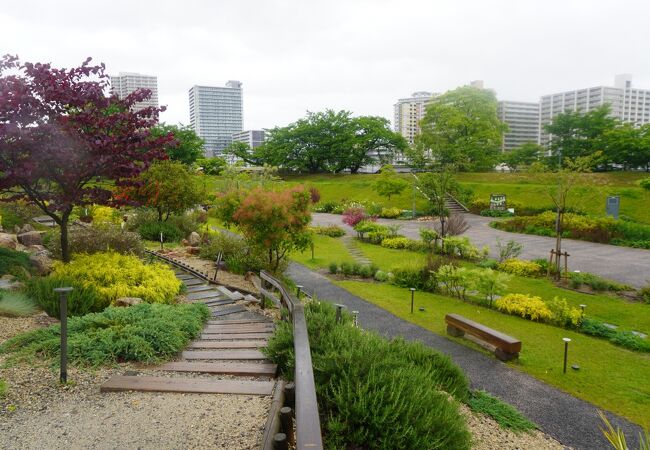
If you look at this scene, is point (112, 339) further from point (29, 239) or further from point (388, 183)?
point (388, 183)

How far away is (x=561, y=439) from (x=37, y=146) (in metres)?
8.63

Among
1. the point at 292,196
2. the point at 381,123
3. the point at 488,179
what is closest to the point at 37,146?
the point at 292,196

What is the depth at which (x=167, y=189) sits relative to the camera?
14.6m

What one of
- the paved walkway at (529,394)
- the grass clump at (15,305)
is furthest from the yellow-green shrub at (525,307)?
the grass clump at (15,305)

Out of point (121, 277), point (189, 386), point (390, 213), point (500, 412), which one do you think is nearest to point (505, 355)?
point (500, 412)

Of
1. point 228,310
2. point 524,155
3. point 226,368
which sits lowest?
point 228,310

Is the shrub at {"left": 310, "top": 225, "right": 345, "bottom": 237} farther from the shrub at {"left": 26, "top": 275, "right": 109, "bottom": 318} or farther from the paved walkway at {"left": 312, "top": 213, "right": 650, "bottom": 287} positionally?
the shrub at {"left": 26, "top": 275, "right": 109, "bottom": 318}

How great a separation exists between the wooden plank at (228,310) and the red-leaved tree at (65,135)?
3015 mm

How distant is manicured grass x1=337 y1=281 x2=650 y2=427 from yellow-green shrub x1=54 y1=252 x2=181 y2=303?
519 centimetres

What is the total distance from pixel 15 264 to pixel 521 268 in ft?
43.8

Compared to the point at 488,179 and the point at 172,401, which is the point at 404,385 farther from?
the point at 488,179

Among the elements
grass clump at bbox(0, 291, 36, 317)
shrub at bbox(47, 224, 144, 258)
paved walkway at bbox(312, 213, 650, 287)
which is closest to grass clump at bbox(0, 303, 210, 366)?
grass clump at bbox(0, 291, 36, 317)

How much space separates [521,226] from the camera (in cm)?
2281

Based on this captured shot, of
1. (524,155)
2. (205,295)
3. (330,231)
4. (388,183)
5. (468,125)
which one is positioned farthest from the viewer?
(524,155)
